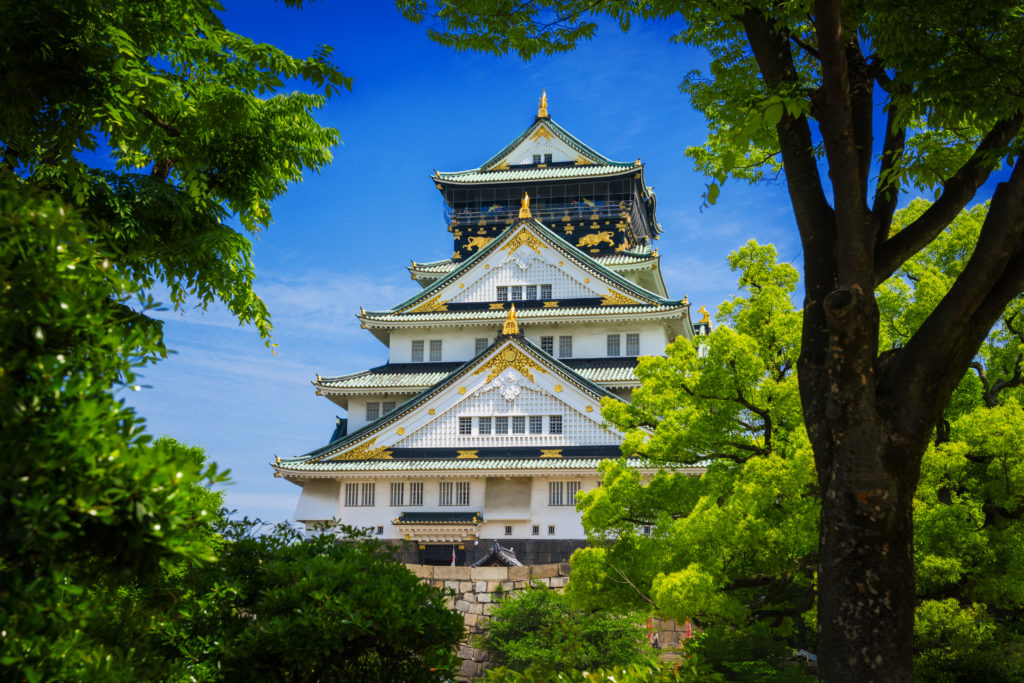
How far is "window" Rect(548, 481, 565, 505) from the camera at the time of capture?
27828 millimetres

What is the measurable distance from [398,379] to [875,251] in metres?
27.3

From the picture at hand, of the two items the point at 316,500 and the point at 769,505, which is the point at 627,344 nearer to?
the point at 316,500

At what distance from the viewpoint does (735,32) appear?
816cm

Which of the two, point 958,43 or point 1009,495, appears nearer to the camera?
point 958,43

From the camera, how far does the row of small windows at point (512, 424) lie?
28.4 metres

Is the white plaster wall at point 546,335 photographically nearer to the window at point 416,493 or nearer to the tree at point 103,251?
the window at point 416,493

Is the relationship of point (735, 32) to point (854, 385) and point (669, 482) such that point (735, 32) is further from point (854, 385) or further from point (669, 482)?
point (669, 482)

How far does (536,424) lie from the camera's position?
28.5 m

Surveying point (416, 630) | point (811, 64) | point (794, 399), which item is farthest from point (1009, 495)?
point (416, 630)

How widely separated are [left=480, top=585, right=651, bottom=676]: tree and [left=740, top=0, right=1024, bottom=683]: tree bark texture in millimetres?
8585

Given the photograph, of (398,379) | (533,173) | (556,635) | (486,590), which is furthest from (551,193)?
(556,635)

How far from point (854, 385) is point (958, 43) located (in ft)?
9.17

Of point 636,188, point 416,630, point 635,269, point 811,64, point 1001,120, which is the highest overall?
point 636,188

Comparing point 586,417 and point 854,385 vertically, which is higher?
point 586,417
